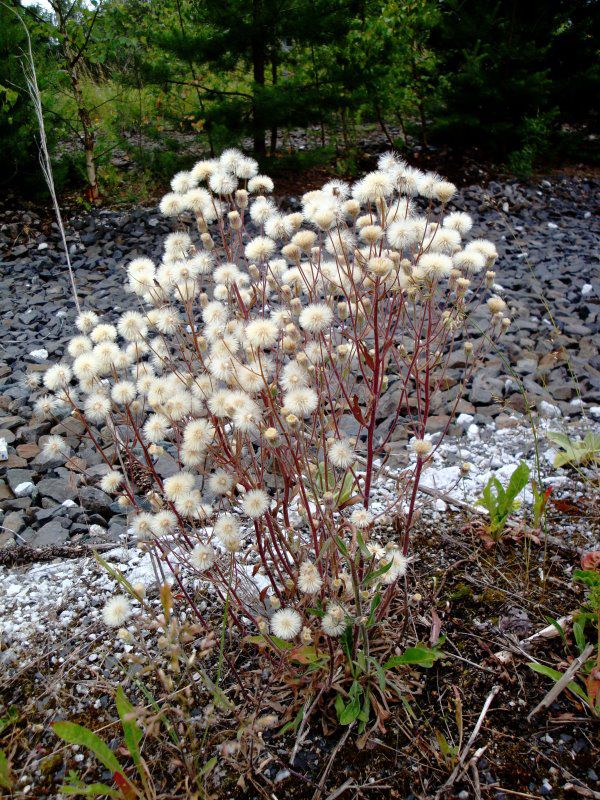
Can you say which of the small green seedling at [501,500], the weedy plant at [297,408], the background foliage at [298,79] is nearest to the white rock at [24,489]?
the weedy plant at [297,408]

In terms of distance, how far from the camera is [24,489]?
2533 mm

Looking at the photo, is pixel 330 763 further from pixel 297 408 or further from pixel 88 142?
pixel 88 142

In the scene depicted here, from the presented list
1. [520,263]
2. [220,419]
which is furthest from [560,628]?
[520,263]

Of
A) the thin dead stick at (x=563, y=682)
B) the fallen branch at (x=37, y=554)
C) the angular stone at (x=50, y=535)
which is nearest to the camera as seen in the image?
the thin dead stick at (x=563, y=682)

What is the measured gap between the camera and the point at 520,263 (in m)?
4.75

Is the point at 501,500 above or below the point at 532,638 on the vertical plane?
above

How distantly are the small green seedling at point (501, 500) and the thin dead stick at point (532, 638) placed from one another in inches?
14.1

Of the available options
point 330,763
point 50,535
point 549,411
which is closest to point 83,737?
point 330,763

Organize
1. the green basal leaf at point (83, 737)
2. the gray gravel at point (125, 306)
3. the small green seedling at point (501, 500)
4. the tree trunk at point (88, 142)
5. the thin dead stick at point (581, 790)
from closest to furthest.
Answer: the green basal leaf at point (83, 737), the thin dead stick at point (581, 790), the small green seedling at point (501, 500), the gray gravel at point (125, 306), the tree trunk at point (88, 142)

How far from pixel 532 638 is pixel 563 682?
0.72 feet

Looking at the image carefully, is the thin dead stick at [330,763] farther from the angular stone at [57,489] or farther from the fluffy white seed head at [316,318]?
the angular stone at [57,489]

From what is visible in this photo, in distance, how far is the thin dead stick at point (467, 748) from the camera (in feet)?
4.41

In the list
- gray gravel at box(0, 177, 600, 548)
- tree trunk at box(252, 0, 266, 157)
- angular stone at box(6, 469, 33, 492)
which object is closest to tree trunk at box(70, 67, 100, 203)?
gray gravel at box(0, 177, 600, 548)

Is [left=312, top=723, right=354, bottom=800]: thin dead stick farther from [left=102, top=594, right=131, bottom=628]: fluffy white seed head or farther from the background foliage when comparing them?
the background foliage
